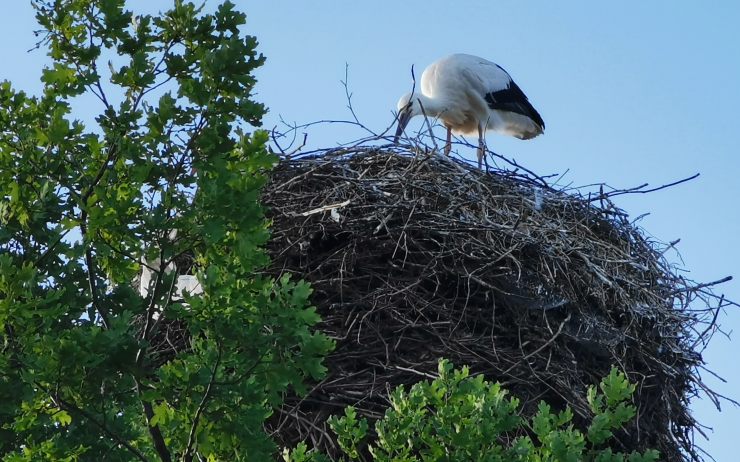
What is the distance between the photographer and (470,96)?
12.2 m

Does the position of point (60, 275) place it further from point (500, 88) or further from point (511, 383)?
point (500, 88)

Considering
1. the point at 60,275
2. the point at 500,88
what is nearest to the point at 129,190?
the point at 60,275

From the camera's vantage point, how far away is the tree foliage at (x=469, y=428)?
590 cm

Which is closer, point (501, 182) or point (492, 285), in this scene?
point (492, 285)

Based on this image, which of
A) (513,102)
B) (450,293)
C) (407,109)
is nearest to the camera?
(450,293)

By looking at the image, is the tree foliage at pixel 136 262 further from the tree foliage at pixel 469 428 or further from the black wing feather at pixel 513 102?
the black wing feather at pixel 513 102

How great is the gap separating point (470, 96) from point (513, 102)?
50cm

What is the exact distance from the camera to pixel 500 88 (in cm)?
1239

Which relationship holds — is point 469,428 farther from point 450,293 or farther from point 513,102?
point 513,102

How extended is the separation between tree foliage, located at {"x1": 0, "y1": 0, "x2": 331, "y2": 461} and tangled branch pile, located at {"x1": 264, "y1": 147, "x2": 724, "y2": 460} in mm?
2352

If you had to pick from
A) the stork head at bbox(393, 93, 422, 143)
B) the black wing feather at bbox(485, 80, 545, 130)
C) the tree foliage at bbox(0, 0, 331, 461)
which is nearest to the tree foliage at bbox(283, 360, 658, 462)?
the tree foliage at bbox(0, 0, 331, 461)

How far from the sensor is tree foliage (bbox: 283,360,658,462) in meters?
5.90

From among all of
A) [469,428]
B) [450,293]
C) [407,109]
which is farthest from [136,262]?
[407,109]

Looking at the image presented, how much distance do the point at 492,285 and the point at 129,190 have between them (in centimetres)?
325
